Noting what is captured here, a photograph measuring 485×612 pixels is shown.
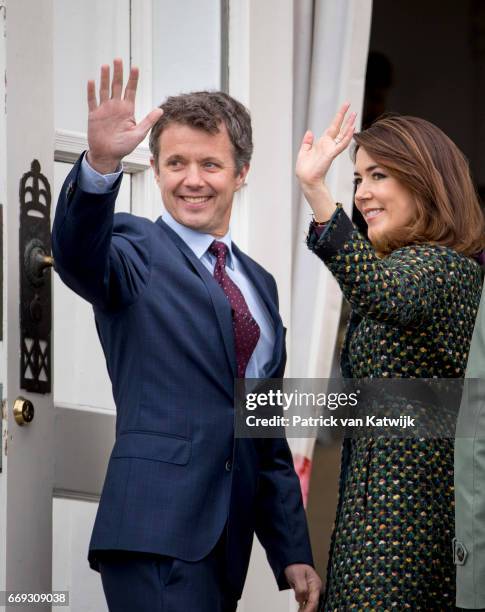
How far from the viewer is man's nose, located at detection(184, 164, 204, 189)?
248cm

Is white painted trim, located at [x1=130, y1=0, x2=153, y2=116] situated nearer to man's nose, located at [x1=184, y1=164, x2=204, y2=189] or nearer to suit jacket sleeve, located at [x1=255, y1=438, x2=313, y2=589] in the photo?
man's nose, located at [x1=184, y1=164, x2=204, y2=189]

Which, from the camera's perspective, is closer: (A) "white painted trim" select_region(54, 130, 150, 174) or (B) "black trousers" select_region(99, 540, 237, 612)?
(B) "black trousers" select_region(99, 540, 237, 612)

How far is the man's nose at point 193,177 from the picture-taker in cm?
248

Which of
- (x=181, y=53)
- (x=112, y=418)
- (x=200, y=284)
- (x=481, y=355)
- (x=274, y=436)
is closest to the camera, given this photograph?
(x=481, y=355)

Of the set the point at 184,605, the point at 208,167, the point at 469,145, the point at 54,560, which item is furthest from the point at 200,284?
the point at 469,145

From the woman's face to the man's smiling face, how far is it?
0.29 m

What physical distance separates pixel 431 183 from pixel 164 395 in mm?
655

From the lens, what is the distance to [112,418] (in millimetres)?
2820

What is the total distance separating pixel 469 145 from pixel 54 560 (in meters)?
3.06

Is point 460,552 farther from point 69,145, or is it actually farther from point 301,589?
Answer: point 69,145

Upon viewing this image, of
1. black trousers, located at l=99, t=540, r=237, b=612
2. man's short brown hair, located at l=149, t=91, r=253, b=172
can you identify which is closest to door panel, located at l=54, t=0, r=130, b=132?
man's short brown hair, located at l=149, t=91, r=253, b=172

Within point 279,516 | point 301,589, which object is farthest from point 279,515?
point 301,589

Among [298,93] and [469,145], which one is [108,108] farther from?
[469,145]

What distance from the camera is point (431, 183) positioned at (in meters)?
2.36
